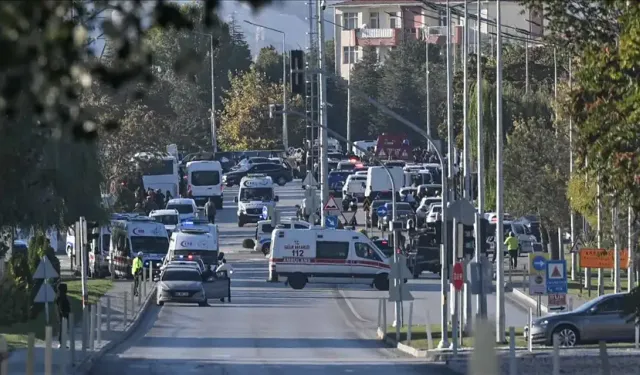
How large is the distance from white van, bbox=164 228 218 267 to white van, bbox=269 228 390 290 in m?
3.23

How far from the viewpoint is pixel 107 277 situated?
57.4 metres

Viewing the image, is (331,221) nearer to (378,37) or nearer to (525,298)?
(525,298)

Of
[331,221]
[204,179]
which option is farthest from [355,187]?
[331,221]

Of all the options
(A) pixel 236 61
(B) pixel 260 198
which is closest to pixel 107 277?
(B) pixel 260 198

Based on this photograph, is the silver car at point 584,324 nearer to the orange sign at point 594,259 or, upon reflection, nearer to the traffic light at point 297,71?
the orange sign at point 594,259

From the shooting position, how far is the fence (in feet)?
66.1

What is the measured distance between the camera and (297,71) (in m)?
35.5

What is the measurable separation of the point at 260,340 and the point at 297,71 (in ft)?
21.8

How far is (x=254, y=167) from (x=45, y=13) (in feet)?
308

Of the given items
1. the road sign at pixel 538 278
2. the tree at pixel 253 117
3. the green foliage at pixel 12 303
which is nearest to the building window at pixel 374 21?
the tree at pixel 253 117

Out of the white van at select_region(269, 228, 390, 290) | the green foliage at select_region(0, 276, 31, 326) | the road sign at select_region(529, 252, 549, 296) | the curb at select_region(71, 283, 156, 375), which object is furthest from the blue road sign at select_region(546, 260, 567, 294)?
the white van at select_region(269, 228, 390, 290)

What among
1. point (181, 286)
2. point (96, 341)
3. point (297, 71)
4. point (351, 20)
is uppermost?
point (351, 20)

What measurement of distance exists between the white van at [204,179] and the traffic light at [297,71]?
48.4 metres

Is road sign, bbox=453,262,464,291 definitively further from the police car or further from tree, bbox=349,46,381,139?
tree, bbox=349,46,381,139
